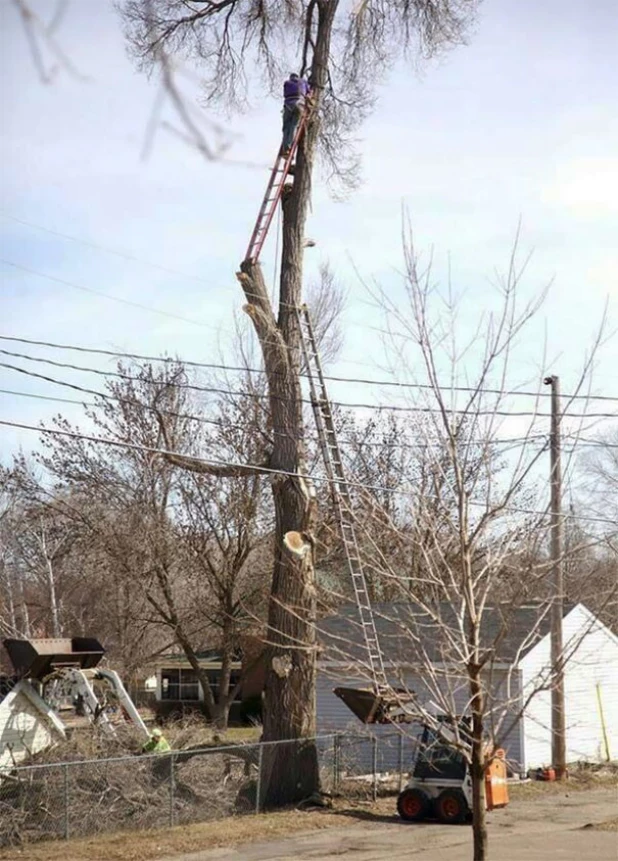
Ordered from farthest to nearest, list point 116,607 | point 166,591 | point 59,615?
1. point 59,615
2. point 116,607
3. point 166,591

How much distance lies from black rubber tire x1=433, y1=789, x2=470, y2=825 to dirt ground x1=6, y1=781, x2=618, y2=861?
0.26 m

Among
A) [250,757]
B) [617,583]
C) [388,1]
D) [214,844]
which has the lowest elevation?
[214,844]

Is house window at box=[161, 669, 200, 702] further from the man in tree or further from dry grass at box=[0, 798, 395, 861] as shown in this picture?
the man in tree

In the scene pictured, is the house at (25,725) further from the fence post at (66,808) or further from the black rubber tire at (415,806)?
the black rubber tire at (415,806)

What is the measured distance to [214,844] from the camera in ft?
55.3

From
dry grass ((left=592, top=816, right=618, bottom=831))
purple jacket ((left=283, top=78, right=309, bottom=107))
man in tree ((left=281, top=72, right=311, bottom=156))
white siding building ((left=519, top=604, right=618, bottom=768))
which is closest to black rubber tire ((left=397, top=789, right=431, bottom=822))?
dry grass ((left=592, top=816, right=618, bottom=831))

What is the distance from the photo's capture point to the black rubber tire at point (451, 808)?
19125mm

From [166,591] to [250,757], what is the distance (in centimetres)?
1155

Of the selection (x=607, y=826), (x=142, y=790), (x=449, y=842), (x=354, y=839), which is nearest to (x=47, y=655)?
(x=142, y=790)

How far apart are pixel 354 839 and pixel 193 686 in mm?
30898

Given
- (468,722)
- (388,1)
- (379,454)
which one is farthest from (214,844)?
(379,454)

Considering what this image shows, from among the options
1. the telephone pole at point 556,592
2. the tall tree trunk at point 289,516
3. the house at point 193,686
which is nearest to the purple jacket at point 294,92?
the tall tree trunk at point 289,516

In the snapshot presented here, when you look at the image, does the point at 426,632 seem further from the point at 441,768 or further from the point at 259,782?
the point at 259,782

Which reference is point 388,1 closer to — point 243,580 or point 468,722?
point 468,722
